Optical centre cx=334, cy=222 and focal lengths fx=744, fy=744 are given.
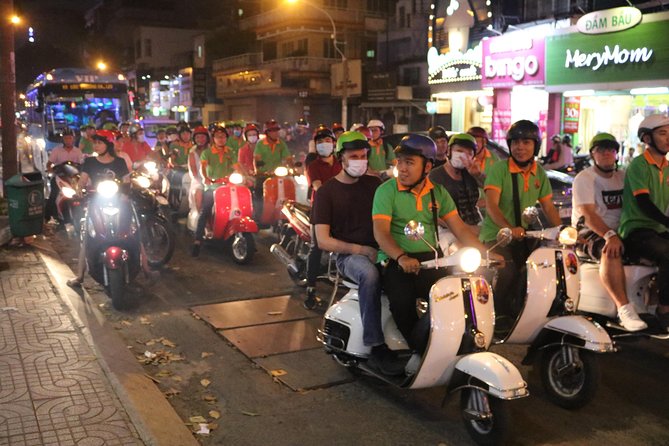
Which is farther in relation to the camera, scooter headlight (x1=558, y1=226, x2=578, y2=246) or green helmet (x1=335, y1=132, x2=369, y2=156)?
green helmet (x1=335, y1=132, x2=369, y2=156)

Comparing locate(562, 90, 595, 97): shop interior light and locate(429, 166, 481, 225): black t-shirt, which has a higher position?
locate(562, 90, 595, 97): shop interior light

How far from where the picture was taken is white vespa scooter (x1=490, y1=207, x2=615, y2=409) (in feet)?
17.1

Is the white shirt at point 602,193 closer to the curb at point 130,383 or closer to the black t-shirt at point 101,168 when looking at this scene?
the curb at point 130,383

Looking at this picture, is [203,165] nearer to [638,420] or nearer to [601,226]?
[601,226]

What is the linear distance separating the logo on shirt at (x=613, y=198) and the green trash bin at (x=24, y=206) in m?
8.29

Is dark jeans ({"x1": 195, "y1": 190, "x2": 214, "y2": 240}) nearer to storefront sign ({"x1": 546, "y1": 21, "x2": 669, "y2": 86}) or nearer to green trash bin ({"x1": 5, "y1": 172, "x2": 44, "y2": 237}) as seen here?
green trash bin ({"x1": 5, "y1": 172, "x2": 44, "y2": 237})

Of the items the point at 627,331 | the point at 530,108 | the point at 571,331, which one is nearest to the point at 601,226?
the point at 627,331

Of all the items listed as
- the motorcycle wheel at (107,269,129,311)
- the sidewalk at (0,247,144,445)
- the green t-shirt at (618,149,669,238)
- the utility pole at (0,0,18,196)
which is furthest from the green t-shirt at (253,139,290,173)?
the green t-shirt at (618,149,669,238)

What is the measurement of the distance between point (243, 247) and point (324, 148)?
2.41 meters

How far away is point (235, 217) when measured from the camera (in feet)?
35.1

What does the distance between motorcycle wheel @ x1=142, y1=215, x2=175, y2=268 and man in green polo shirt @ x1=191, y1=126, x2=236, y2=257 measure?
972 mm

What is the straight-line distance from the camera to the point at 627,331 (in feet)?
19.8

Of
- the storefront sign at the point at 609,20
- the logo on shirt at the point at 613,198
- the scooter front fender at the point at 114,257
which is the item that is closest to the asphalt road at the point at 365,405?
the scooter front fender at the point at 114,257

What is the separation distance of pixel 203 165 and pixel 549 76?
14.5 m
